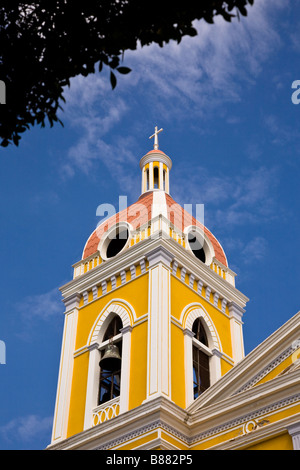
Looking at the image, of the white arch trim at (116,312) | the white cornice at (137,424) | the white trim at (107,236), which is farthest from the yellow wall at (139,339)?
the white trim at (107,236)

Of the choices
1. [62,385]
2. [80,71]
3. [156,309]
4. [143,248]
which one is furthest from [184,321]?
[80,71]

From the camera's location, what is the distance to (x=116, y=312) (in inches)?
651

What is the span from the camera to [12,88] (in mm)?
5746

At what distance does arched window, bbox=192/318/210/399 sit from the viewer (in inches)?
622

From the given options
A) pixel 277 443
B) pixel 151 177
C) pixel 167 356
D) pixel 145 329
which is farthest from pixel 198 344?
pixel 151 177

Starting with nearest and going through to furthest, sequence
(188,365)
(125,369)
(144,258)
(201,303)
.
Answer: (125,369)
(188,365)
(144,258)
(201,303)

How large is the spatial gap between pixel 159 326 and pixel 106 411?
2101mm

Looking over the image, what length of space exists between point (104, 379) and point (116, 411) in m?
1.40

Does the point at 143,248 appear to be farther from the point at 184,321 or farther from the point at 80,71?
the point at 80,71

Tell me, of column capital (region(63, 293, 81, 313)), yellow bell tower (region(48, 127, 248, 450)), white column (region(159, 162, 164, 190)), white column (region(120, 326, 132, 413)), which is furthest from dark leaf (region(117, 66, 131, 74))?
white column (region(159, 162, 164, 190))

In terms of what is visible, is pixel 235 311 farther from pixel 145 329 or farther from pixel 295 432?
pixel 295 432

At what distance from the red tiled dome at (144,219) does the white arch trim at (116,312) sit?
2.10 meters

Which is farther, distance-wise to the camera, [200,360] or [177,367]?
[200,360]

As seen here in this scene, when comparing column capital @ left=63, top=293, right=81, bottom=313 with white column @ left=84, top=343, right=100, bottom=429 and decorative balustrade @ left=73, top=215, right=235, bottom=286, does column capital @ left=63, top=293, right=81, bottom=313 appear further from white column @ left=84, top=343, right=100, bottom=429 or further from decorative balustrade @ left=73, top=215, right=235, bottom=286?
white column @ left=84, top=343, right=100, bottom=429
